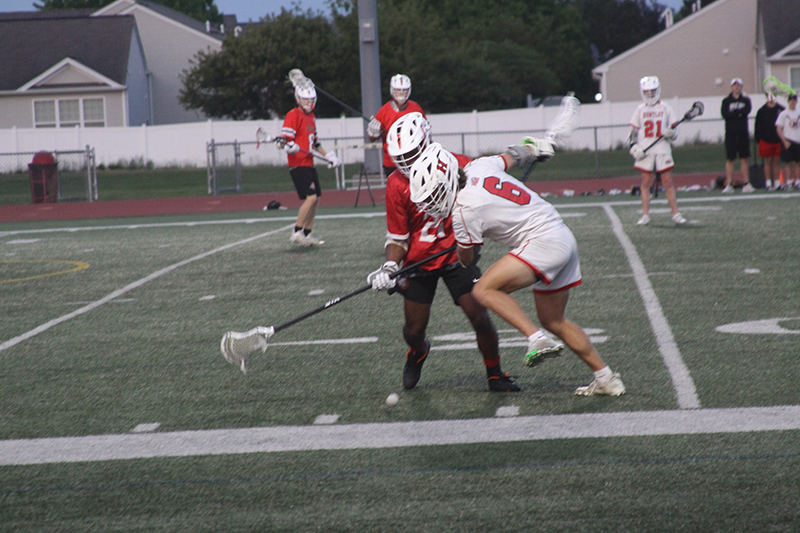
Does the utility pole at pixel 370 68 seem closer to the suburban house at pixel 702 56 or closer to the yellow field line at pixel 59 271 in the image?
Answer: the yellow field line at pixel 59 271

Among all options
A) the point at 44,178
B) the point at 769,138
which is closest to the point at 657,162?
the point at 769,138

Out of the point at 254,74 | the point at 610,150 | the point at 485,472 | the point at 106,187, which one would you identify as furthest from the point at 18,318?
the point at 254,74

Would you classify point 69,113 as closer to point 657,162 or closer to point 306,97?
point 306,97

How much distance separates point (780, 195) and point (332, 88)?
2997cm

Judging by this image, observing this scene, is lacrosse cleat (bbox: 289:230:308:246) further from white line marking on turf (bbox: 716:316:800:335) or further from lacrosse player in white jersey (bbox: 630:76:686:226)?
white line marking on turf (bbox: 716:316:800:335)

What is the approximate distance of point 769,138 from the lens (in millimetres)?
16359

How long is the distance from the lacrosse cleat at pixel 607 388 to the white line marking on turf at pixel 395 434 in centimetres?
30

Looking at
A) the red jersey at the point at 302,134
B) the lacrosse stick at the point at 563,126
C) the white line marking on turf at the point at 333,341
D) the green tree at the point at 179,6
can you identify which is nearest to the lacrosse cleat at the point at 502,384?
the lacrosse stick at the point at 563,126

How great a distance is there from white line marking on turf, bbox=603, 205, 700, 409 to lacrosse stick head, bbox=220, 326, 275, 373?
2334 mm

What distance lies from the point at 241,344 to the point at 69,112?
3766 cm

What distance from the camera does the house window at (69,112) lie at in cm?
3962

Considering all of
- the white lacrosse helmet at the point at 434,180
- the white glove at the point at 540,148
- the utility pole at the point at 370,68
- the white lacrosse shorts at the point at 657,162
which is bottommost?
the white lacrosse helmet at the point at 434,180

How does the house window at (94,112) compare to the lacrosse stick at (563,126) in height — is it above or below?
above

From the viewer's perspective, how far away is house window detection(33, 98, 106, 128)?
39.6m
